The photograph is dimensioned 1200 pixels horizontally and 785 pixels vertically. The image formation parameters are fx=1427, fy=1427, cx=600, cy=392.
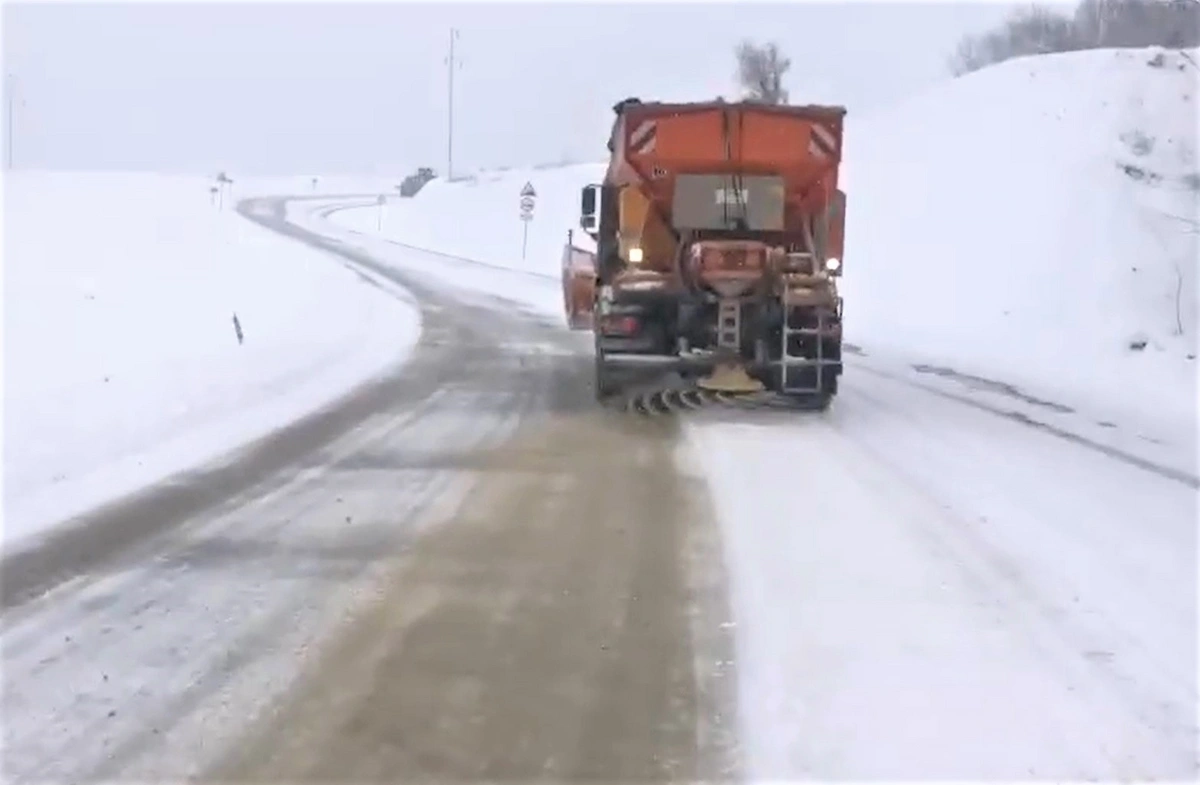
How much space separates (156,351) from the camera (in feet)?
64.3

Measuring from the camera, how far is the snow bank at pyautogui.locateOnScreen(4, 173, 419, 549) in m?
10.2

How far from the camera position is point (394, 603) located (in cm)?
653

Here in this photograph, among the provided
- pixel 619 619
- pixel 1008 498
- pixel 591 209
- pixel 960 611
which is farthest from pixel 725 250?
pixel 619 619

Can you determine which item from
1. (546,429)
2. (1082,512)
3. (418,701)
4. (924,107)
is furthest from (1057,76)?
(418,701)

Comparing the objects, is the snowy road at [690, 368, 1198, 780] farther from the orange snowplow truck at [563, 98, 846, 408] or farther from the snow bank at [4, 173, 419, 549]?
the snow bank at [4, 173, 419, 549]

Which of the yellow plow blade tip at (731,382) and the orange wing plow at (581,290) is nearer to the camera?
the yellow plow blade tip at (731,382)

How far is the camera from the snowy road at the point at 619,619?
480 centimetres

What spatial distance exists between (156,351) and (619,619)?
1473 centimetres

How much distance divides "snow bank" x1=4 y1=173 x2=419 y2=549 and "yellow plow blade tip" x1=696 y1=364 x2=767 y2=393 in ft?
12.2

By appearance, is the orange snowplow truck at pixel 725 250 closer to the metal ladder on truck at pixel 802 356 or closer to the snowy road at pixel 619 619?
the metal ladder on truck at pixel 802 356

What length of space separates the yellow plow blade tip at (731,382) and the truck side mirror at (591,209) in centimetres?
233

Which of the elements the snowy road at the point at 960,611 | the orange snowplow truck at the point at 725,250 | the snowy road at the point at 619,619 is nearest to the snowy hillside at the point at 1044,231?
the orange snowplow truck at the point at 725,250

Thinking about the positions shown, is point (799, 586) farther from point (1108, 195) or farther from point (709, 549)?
point (1108, 195)

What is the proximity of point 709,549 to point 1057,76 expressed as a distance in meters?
26.4
